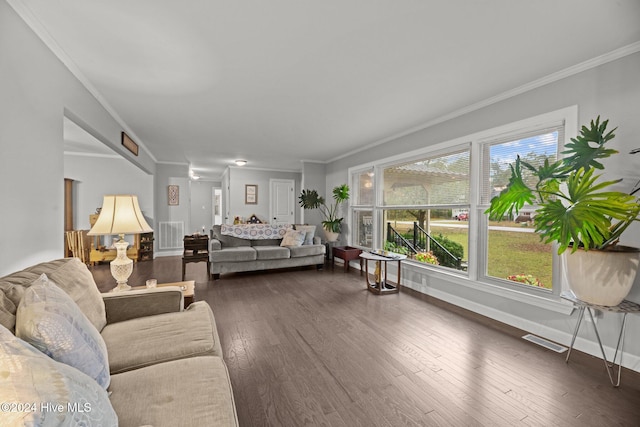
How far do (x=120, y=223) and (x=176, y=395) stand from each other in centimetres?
166

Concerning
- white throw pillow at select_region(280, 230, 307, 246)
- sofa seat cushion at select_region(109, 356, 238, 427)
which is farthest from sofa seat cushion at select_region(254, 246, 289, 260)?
sofa seat cushion at select_region(109, 356, 238, 427)

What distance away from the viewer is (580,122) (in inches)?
90.7

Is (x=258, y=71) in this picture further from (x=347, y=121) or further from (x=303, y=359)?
(x=303, y=359)

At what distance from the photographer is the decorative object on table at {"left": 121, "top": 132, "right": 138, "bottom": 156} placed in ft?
12.4

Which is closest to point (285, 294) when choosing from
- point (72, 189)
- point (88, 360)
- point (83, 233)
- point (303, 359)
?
point (303, 359)

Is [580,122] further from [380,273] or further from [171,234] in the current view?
[171,234]

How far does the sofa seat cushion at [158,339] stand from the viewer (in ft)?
4.33

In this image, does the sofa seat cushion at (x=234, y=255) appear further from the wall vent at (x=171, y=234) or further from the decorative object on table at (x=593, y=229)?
the decorative object on table at (x=593, y=229)

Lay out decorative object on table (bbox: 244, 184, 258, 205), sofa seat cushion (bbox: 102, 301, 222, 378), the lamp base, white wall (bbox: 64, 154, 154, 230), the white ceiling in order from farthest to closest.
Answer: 1. decorative object on table (bbox: 244, 184, 258, 205)
2. white wall (bbox: 64, 154, 154, 230)
3. the lamp base
4. the white ceiling
5. sofa seat cushion (bbox: 102, 301, 222, 378)

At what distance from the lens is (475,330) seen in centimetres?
265

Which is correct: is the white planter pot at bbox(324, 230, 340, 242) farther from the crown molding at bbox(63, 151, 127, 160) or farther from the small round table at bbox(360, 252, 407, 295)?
the crown molding at bbox(63, 151, 127, 160)

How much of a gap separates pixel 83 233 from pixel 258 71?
5319mm

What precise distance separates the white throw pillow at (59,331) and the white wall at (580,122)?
131 inches

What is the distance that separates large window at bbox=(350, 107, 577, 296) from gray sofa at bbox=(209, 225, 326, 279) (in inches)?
51.7
